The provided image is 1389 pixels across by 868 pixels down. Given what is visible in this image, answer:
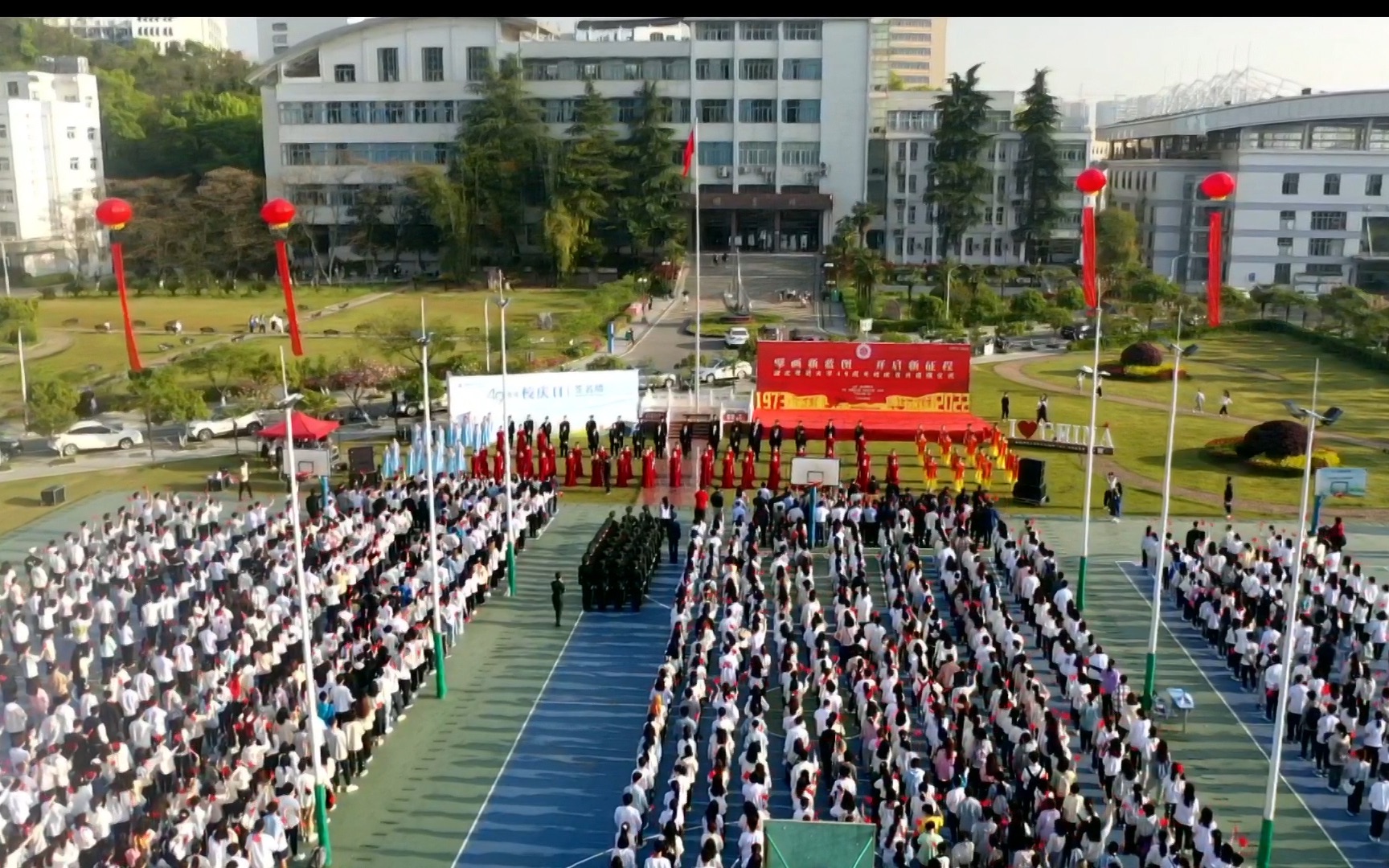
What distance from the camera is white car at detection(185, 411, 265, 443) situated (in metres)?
24.0

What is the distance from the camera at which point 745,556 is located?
1559cm

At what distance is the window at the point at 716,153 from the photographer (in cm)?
4569

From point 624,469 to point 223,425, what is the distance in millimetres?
8788

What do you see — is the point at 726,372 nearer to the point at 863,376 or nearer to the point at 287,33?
the point at 863,376

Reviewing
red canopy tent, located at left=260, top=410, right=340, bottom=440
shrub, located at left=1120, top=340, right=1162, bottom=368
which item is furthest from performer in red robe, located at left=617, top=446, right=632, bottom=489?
shrub, located at left=1120, top=340, right=1162, bottom=368

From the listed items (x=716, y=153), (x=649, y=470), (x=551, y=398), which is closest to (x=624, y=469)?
(x=649, y=470)

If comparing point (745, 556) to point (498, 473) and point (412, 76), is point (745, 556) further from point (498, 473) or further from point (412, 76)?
point (412, 76)

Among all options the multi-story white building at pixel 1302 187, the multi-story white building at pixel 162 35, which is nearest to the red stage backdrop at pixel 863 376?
the multi-story white building at pixel 162 35

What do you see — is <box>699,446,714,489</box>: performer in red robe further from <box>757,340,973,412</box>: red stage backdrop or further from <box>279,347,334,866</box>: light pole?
<box>279,347,334,866</box>: light pole

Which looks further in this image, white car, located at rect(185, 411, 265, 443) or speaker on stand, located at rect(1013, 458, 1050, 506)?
white car, located at rect(185, 411, 265, 443)

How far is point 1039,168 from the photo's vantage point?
45.8 meters

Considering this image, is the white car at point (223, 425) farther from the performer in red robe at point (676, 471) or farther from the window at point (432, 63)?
the window at point (432, 63)

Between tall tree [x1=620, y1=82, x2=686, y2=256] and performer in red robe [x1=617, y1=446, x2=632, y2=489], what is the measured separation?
23.3 metres

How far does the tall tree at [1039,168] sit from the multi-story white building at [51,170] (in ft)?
104
